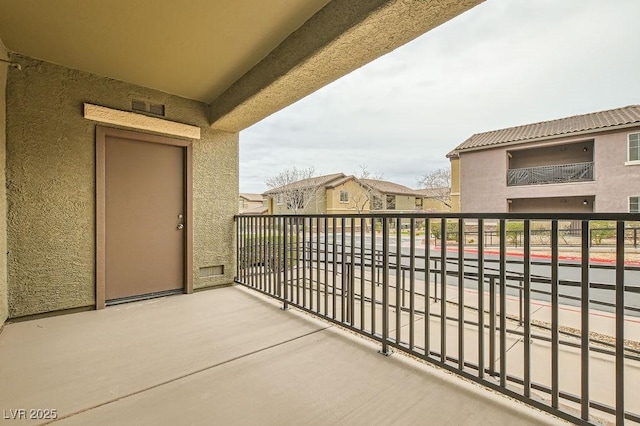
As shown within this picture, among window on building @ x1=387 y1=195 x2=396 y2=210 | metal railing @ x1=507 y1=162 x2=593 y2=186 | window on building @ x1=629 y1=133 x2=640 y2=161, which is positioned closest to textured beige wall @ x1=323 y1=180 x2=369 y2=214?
window on building @ x1=387 y1=195 x2=396 y2=210

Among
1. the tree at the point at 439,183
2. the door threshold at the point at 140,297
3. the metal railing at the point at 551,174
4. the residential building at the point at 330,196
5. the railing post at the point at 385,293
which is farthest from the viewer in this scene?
the tree at the point at 439,183

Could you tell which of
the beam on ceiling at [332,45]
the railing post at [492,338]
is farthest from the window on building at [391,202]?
the railing post at [492,338]

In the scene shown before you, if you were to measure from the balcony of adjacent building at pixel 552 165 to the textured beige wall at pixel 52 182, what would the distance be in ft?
48.1

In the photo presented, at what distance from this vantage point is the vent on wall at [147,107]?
3.02m

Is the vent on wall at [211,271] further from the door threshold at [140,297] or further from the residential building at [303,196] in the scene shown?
the residential building at [303,196]

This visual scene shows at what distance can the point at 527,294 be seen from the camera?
1.22m

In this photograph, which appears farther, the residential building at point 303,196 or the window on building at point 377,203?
the window on building at point 377,203

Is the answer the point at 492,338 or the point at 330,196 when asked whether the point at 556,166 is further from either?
the point at 492,338

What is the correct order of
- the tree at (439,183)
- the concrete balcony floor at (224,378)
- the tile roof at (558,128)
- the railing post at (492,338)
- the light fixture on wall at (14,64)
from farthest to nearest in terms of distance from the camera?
the tree at (439,183) → the tile roof at (558,128) → the light fixture on wall at (14,64) → the railing post at (492,338) → the concrete balcony floor at (224,378)

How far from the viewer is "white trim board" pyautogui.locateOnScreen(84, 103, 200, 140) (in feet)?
8.99

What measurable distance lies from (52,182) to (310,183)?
1820 centimetres

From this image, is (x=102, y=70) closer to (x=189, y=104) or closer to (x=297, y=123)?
(x=189, y=104)

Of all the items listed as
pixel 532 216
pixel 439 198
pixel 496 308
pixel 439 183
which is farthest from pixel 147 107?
pixel 439 183

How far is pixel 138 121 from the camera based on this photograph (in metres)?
2.98
